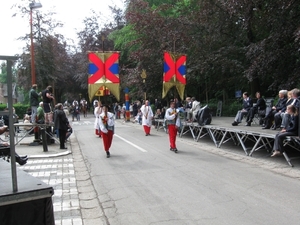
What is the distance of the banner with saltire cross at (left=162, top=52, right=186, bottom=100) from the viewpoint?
39.9 feet

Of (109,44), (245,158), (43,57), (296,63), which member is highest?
(109,44)

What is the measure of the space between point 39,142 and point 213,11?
1236 centimetres

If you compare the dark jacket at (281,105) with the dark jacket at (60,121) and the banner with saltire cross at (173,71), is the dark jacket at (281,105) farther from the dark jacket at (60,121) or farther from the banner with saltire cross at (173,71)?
the dark jacket at (60,121)

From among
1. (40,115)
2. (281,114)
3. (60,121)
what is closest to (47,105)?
(40,115)

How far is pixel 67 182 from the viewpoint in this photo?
7.56m

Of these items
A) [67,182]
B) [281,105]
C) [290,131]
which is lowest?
[67,182]

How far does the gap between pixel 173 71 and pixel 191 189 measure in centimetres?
654

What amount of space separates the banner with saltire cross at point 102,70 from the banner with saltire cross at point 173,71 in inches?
100

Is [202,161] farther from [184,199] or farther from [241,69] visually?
[241,69]

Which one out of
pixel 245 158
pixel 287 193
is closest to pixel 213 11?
pixel 245 158

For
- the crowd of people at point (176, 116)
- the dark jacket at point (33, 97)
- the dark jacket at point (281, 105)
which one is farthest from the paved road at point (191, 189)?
the dark jacket at point (33, 97)

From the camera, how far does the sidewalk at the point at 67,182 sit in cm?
526

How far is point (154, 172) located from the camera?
8242mm

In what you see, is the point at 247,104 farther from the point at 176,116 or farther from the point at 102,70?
the point at 102,70
